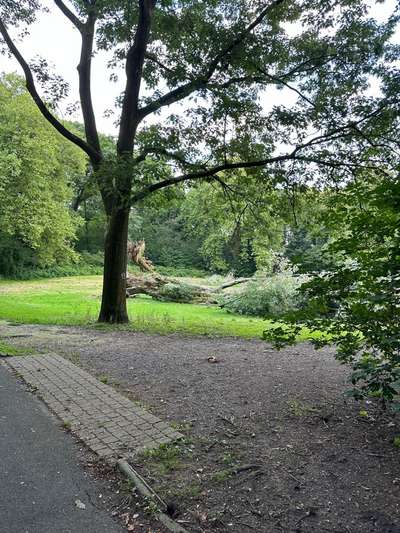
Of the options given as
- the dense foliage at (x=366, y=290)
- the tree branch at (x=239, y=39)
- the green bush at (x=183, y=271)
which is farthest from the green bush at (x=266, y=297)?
the green bush at (x=183, y=271)

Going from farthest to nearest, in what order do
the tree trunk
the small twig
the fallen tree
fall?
the fallen tree, the tree trunk, the small twig

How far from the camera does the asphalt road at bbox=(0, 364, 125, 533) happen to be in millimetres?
2611

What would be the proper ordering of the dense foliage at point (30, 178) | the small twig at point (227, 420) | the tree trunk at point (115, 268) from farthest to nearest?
the dense foliage at point (30, 178) → the tree trunk at point (115, 268) → the small twig at point (227, 420)

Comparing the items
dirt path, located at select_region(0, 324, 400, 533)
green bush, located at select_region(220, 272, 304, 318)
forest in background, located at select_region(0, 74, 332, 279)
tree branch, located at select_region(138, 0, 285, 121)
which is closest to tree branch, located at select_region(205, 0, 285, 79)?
tree branch, located at select_region(138, 0, 285, 121)

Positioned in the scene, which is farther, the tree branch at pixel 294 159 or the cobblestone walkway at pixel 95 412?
the tree branch at pixel 294 159

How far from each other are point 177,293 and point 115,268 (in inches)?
345

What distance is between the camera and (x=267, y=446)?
3613mm

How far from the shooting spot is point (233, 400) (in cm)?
483

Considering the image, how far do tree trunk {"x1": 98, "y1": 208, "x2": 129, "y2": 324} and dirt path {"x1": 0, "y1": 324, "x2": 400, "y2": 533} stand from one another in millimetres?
3714

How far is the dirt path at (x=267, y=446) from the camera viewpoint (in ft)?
8.76

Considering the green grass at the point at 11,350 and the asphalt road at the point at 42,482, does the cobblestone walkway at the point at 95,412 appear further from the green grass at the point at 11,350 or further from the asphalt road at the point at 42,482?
the green grass at the point at 11,350

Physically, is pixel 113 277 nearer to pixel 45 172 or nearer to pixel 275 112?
pixel 275 112

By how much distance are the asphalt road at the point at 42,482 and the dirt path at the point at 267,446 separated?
55cm

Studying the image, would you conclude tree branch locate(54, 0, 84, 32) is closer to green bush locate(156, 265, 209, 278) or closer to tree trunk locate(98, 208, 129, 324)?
tree trunk locate(98, 208, 129, 324)
